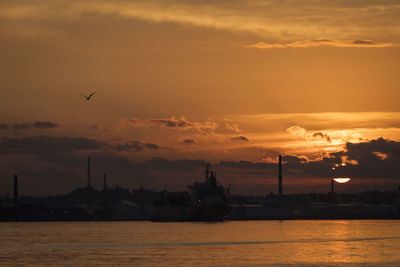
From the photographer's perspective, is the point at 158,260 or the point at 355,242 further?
the point at 355,242

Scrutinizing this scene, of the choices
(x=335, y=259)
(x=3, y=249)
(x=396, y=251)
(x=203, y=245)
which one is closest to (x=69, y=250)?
(x=3, y=249)

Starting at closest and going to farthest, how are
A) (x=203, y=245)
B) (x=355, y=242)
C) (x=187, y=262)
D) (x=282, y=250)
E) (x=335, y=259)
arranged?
1. (x=187, y=262)
2. (x=335, y=259)
3. (x=282, y=250)
4. (x=203, y=245)
5. (x=355, y=242)

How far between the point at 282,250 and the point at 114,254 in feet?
78.9

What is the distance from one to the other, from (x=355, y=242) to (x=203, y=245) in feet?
95.0

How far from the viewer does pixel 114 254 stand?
107688mm

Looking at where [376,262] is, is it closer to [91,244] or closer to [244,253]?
[244,253]

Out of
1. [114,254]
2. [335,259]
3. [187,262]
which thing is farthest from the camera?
[114,254]

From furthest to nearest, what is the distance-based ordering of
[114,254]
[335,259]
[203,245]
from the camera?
[203,245], [114,254], [335,259]

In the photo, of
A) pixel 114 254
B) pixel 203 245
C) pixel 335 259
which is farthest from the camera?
pixel 203 245

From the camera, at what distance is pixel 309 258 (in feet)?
331

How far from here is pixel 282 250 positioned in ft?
379

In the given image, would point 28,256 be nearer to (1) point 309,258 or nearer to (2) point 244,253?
(2) point 244,253

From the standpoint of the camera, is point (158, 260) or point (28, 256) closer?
point (158, 260)

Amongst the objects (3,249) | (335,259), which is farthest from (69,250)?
(335,259)
